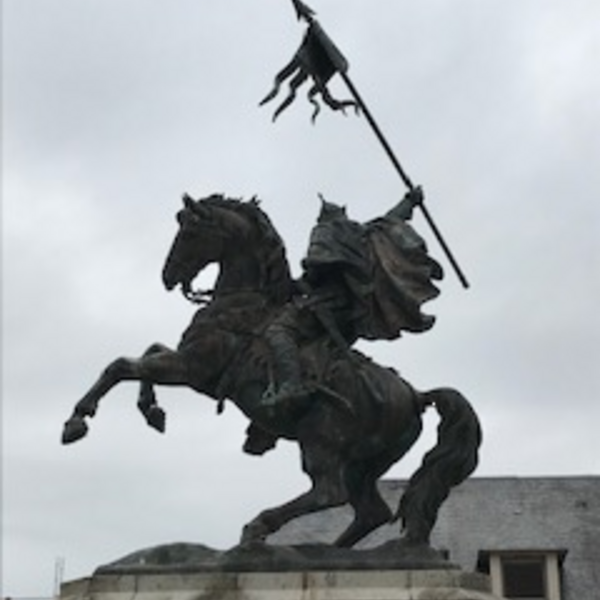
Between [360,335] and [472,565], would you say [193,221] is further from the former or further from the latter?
[472,565]

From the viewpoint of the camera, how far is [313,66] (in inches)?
547

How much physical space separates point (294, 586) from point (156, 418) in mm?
2296

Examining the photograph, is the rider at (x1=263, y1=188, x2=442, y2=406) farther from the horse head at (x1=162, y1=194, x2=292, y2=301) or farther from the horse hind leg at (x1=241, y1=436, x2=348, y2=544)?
the horse hind leg at (x1=241, y1=436, x2=348, y2=544)

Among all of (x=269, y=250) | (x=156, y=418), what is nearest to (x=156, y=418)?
(x=156, y=418)

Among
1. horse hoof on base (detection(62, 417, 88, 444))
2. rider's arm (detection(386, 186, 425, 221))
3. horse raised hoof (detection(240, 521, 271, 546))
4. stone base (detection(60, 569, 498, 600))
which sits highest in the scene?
rider's arm (detection(386, 186, 425, 221))

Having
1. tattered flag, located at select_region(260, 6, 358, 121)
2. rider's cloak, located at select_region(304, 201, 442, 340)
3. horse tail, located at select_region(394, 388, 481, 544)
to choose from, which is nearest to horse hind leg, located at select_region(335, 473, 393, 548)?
horse tail, located at select_region(394, 388, 481, 544)

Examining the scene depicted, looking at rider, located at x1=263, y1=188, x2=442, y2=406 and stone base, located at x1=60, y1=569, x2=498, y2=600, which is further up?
rider, located at x1=263, y1=188, x2=442, y2=406

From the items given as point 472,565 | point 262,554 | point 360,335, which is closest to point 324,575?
point 262,554

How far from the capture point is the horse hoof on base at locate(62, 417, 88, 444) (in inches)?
483

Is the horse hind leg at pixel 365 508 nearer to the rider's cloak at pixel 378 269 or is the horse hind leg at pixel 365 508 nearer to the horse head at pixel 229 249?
the rider's cloak at pixel 378 269

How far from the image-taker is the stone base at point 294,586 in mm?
10992

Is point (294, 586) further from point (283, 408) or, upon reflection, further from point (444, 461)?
point (444, 461)

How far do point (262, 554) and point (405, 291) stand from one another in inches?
99.5

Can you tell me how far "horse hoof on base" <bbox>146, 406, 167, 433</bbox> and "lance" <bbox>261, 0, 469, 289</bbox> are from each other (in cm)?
292
